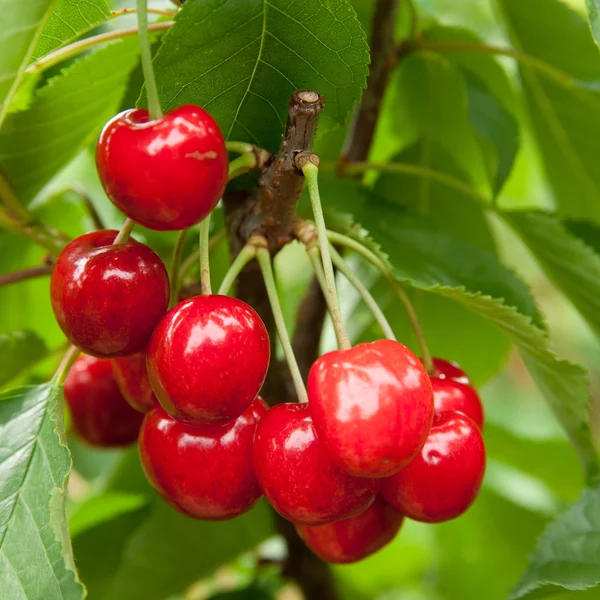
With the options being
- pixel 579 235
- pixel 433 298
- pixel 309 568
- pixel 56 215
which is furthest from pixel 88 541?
pixel 579 235

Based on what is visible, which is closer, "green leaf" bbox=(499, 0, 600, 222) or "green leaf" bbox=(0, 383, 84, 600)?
"green leaf" bbox=(0, 383, 84, 600)

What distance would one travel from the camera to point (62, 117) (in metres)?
1.03

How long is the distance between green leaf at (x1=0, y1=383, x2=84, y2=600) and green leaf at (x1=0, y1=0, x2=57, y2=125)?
322mm

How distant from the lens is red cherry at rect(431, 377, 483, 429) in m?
0.80

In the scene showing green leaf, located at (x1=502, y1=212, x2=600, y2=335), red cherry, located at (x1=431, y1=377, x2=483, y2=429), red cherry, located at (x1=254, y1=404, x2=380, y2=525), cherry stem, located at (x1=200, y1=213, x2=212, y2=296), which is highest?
cherry stem, located at (x1=200, y1=213, x2=212, y2=296)

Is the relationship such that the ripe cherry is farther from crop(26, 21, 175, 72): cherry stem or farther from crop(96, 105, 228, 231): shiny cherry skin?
crop(26, 21, 175, 72): cherry stem

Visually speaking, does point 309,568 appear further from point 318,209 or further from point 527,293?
point 318,209

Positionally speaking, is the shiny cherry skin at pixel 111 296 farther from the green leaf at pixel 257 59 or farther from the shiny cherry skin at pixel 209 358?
the green leaf at pixel 257 59

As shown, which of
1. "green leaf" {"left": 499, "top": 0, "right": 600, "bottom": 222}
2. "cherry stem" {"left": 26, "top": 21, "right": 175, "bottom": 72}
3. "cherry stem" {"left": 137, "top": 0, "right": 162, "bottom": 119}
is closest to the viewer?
"cherry stem" {"left": 137, "top": 0, "right": 162, "bottom": 119}

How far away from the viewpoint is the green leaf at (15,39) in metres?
0.63

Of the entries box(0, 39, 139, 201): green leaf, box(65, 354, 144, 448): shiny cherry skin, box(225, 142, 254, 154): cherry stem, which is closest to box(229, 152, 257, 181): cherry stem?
box(225, 142, 254, 154): cherry stem

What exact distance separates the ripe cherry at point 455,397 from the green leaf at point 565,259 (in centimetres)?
33

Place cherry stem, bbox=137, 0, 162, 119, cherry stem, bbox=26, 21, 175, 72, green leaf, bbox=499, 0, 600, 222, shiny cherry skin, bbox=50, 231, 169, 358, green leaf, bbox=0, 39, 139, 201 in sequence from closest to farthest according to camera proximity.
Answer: cherry stem, bbox=137, 0, 162, 119 → shiny cherry skin, bbox=50, 231, 169, 358 → cherry stem, bbox=26, 21, 175, 72 → green leaf, bbox=0, 39, 139, 201 → green leaf, bbox=499, 0, 600, 222

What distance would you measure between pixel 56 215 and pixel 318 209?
83 centimetres
